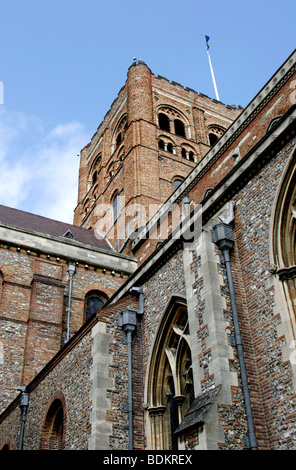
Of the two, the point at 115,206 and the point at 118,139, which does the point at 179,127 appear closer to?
the point at 118,139

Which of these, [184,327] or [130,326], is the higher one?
[130,326]

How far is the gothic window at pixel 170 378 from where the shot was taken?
10.4 m

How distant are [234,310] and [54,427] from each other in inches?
258

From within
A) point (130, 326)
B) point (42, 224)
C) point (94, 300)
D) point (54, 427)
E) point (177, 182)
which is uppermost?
point (177, 182)

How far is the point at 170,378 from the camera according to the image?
36.1 ft

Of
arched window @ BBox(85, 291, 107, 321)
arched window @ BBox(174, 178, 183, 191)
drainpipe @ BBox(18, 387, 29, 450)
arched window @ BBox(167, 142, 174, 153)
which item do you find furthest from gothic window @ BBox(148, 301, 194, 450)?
arched window @ BBox(167, 142, 174, 153)

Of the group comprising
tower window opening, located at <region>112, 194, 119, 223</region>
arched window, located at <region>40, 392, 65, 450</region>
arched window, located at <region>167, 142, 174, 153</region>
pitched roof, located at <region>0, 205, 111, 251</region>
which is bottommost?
arched window, located at <region>40, 392, 65, 450</region>

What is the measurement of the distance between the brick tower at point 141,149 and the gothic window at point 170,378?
16639 mm

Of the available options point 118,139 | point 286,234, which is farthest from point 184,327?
point 118,139

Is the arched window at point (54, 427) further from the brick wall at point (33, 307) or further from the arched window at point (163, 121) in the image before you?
the arched window at point (163, 121)

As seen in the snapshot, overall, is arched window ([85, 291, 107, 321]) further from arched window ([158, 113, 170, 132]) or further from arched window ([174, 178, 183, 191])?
arched window ([158, 113, 170, 132])

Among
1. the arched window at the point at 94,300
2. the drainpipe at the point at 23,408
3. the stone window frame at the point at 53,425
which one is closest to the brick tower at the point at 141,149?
the arched window at the point at 94,300

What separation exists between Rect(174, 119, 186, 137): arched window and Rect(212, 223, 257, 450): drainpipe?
89.8ft

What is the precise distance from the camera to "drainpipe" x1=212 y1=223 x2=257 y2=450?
310 inches
